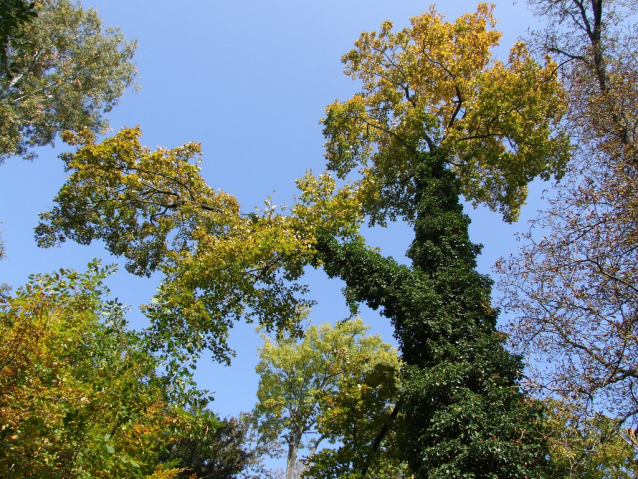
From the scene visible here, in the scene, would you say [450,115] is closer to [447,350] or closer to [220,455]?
[447,350]

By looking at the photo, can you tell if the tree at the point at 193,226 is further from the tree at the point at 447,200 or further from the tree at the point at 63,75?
the tree at the point at 63,75

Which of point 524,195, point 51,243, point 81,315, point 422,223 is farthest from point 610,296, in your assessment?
point 51,243

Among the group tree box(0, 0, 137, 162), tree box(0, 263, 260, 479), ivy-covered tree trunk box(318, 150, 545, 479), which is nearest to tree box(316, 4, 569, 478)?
ivy-covered tree trunk box(318, 150, 545, 479)

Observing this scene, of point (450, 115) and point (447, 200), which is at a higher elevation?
point (450, 115)

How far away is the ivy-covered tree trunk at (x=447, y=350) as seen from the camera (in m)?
6.04

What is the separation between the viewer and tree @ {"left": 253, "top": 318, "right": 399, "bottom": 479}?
29.6 feet

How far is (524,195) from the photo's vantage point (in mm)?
13477

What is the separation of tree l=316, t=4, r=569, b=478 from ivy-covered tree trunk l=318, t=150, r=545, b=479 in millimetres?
24

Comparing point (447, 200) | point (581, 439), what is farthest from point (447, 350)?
point (447, 200)

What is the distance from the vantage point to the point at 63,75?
1442cm

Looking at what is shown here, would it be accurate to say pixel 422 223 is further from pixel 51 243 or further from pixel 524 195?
pixel 51 243

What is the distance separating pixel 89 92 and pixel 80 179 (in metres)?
6.48

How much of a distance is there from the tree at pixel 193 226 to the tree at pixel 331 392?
2.11 m

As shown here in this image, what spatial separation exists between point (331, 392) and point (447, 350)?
3.79 meters
